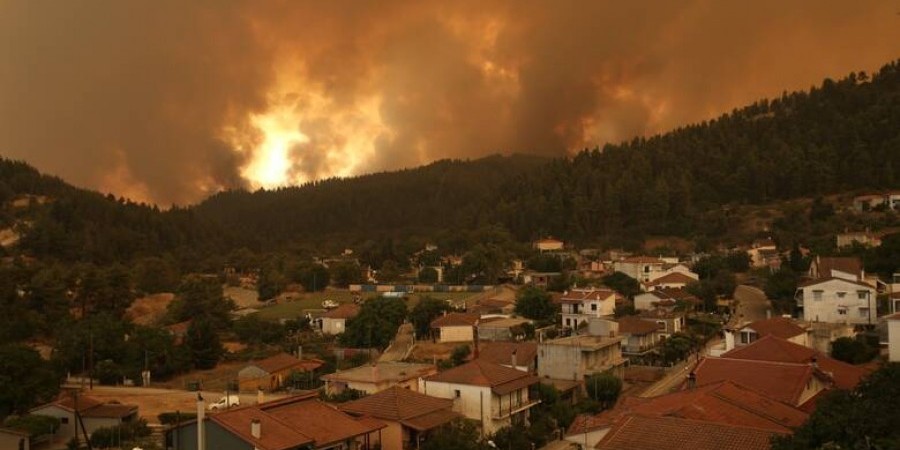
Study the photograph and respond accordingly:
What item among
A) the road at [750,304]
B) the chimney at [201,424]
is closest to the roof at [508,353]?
the road at [750,304]

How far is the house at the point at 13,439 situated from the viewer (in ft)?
75.1

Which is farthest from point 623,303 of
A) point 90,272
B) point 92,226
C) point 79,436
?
point 92,226

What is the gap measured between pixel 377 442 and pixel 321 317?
28384mm

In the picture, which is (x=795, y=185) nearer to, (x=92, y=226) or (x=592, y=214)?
(x=592, y=214)

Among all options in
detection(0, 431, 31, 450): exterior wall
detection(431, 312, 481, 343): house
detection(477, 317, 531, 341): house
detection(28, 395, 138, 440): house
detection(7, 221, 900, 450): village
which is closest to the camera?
detection(7, 221, 900, 450): village

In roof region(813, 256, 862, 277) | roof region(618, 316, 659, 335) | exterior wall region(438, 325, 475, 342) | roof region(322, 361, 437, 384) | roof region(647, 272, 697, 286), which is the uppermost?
roof region(813, 256, 862, 277)

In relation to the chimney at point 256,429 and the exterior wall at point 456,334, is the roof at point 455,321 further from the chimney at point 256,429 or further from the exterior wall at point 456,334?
the chimney at point 256,429

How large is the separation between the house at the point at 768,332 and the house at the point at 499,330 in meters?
12.6

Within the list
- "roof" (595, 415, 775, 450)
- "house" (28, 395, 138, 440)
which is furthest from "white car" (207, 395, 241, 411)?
"roof" (595, 415, 775, 450)

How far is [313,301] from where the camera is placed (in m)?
62.4

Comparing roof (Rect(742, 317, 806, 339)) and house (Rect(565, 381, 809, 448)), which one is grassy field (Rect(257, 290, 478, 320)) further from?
house (Rect(565, 381, 809, 448))

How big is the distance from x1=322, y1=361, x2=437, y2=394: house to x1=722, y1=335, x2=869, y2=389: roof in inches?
408

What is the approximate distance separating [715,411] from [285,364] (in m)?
22.4

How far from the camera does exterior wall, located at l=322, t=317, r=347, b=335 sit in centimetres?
4706
